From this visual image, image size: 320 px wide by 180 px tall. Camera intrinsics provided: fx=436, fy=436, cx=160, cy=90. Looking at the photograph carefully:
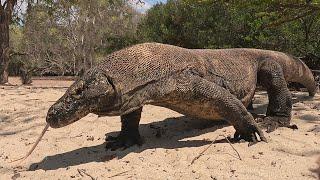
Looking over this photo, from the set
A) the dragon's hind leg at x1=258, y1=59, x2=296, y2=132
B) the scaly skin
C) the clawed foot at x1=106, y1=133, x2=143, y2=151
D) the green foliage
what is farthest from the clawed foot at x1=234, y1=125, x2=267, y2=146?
the green foliage

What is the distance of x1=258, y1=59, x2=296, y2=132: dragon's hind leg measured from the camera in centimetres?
486

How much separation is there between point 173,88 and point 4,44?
914cm

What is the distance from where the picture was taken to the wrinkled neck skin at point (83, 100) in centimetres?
351

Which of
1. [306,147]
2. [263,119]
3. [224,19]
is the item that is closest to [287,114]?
[263,119]

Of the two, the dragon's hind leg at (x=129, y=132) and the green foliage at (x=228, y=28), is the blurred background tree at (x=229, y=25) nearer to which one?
the green foliage at (x=228, y=28)

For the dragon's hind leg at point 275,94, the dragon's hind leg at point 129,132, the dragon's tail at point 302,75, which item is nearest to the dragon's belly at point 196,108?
the dragon's hind leg at point 129,132

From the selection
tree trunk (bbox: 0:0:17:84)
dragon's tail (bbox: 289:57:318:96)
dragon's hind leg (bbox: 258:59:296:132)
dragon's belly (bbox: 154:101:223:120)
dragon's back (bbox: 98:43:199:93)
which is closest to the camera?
dragon's back (bbox: 98:43:199:93)

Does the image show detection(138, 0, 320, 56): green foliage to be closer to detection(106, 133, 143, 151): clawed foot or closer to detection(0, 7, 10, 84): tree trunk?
detection(106, 133, 143, 151): clawed foot

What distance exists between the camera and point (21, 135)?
5.13 metres

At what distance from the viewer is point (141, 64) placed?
3.75 metres

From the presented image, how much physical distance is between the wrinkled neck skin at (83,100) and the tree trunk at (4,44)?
29.2 feet

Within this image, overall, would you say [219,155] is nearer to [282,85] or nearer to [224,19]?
[282,85]

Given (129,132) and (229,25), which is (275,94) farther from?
(229,25)

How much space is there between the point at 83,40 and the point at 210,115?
24.4 meters
